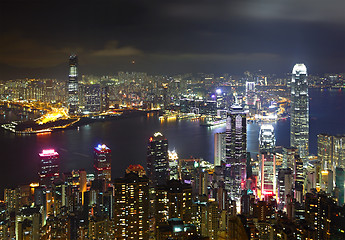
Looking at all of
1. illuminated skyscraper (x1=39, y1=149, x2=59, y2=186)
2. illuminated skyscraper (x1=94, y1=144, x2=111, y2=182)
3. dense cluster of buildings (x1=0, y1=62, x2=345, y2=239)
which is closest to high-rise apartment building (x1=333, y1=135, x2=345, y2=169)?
dense cluster of buildings (x1=0, y1=62, x2=345, y2=239)

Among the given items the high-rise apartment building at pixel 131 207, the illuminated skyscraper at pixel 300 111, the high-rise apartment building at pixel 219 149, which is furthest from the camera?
the illuminated skyscraper at pixel 300 111

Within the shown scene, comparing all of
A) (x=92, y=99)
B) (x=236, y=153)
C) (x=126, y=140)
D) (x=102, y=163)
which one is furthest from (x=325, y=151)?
(x=92, y=99)

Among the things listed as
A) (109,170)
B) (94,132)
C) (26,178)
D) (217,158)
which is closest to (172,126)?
(94,132)

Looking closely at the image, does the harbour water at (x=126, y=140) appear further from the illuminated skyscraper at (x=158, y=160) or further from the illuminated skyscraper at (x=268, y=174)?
the illuminated skyscraper at (x=268, y=174)

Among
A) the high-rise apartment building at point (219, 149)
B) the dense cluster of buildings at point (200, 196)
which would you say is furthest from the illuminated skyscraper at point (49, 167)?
the high-rise apartment building at point (219, 149)

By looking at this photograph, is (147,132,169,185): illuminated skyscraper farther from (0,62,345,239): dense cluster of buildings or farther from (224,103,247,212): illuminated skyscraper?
(224,103,247,212): illuminated skyscraper

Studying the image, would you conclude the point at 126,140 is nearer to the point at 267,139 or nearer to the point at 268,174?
the point at 267,139

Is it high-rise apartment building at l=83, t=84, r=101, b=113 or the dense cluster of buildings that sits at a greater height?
high-rise apartment building at l=83, t=84, r=101, b=113
